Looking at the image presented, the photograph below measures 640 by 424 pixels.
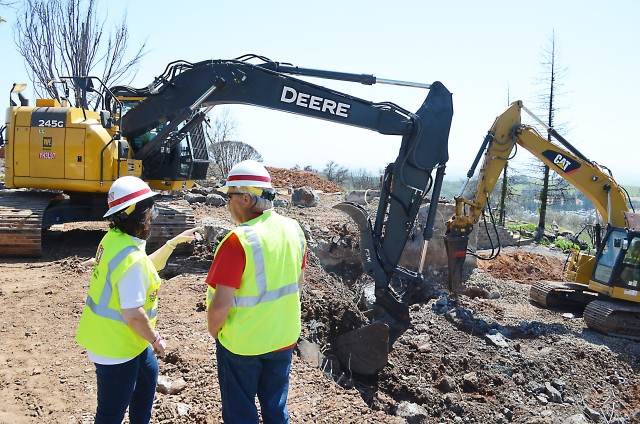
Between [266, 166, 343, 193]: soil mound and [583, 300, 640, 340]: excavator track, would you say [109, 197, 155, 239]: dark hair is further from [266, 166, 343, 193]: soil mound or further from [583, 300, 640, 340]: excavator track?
[266, 166, 343, 193]: soil mound

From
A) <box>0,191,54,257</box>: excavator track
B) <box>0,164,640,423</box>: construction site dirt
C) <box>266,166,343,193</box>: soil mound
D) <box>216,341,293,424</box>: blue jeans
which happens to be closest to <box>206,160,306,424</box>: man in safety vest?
<box>216,341,293,424</box>: blue jeans

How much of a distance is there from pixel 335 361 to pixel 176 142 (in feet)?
15.3

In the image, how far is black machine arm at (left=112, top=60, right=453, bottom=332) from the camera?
713cm

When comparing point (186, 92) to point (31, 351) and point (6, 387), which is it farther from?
point (6, 387)

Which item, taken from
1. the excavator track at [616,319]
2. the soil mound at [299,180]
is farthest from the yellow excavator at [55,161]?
the soil mound at [299,180]

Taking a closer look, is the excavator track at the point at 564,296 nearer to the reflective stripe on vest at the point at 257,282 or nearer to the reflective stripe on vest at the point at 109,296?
the reflective stripe on vest at the point at 257,282

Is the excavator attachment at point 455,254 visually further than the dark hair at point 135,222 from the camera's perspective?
Yes

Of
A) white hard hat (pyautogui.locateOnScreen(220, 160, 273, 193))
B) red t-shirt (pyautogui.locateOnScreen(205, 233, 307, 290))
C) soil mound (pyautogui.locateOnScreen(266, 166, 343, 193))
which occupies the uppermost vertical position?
white hard hat (pyautogui.locateOnScreen(220, 160, 273, 193))

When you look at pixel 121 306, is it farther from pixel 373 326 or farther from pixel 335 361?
pixel 373 326

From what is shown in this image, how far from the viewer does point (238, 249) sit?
2562mm

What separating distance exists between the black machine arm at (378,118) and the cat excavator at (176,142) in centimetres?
1

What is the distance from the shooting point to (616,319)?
8.12 m

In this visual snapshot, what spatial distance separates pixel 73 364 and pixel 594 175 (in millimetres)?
8288

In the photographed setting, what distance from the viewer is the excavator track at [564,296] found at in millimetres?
9727
